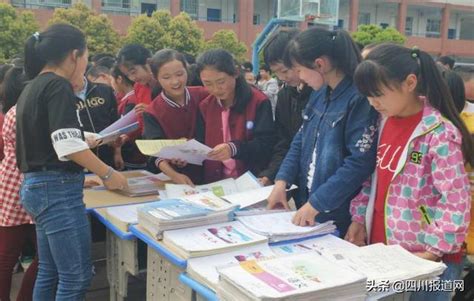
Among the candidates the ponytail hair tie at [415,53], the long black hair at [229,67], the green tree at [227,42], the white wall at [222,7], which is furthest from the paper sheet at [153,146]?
the white wall at [222,7]

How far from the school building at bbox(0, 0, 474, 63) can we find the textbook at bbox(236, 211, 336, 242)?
18.3 metres

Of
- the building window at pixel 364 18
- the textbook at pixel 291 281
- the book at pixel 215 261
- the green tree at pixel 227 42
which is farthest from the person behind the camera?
the building window at pixel 364 18

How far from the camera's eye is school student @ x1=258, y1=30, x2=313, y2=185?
2.18 meters

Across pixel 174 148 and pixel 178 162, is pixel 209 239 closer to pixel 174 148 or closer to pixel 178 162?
pixel 174 148

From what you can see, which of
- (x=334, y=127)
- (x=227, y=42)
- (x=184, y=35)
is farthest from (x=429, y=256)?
(x=227, y=42)

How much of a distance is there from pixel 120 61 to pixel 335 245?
213 cm

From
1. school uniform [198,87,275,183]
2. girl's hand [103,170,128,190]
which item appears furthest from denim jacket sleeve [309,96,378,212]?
girl's hand [103,170,128,190]

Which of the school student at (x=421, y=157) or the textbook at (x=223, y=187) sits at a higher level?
the school student at (x=421, y=157)

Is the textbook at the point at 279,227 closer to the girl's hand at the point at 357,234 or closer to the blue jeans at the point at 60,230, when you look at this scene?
the girl's hand at the point at 357,234

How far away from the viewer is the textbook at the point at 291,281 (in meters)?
1.04

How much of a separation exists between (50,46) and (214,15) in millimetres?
21290

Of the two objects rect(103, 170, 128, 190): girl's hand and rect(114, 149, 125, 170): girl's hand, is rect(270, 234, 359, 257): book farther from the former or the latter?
rect(114, 149, 125, 170): girl's hand

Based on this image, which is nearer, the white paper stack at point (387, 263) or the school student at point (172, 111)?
the white paper stack at point (387, 263)

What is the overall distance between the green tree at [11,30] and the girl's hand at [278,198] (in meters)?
14.3
